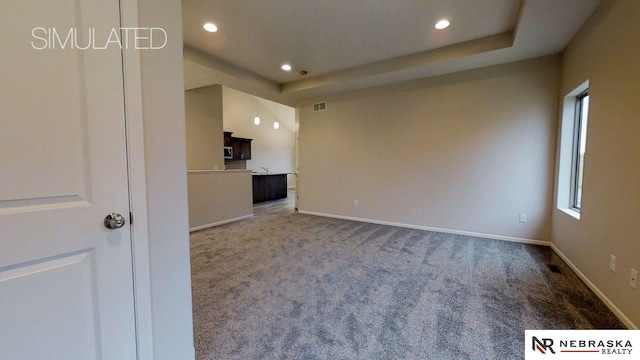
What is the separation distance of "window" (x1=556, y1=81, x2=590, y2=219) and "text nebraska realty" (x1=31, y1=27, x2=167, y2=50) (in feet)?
13.7

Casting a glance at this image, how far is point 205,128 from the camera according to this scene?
18.7ft

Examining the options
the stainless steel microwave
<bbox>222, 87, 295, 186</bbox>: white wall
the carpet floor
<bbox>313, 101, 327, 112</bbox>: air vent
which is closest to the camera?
the carpet floor

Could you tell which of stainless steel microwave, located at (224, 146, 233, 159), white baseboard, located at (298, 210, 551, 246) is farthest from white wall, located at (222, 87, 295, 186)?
white baseboard, located at (298, 210, 551, 246)

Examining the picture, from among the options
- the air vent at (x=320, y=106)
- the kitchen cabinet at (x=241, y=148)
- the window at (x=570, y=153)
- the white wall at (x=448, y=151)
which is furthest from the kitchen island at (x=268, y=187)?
the window at (x=570, y=153)

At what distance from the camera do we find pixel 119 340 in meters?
1.05

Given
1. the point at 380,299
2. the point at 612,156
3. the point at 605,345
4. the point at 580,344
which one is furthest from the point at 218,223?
the point at 612,156

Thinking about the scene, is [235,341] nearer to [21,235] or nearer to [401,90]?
[21,235]

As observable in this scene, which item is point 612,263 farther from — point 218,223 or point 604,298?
point 218,223

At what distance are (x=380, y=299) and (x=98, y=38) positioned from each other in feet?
7.71

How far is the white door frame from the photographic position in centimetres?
103

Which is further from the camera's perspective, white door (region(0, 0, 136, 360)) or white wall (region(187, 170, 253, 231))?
white wall (region(187, 170, 253, 231))

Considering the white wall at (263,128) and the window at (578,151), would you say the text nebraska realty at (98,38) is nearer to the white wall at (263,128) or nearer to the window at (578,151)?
the window at (578,151)

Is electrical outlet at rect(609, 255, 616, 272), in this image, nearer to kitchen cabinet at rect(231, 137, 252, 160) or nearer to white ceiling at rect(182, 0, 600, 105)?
white ceiling at rect(182, 0, 600, 105)

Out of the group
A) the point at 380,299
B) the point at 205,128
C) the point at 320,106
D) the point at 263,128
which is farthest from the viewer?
the point at 263,128
